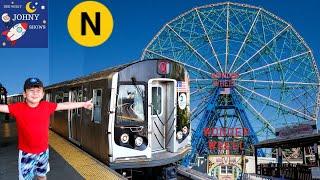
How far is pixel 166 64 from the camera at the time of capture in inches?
447

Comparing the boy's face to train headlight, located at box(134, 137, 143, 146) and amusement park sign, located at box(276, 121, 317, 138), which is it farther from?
amusement park sign, located at box(276, 121, 317, 138)

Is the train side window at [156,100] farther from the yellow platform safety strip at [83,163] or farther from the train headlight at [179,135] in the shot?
the yellow platform safety strip at [83,163]

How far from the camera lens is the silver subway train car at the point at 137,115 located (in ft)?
32.9

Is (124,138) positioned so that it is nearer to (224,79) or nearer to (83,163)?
(83,163)

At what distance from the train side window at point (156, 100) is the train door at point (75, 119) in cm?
208

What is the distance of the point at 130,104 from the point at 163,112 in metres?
1.22

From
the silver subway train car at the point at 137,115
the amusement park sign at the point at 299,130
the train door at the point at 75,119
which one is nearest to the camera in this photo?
the silver subway train car at the point at 137,115

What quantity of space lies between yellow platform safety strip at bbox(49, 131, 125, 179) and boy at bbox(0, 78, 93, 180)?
3316mm

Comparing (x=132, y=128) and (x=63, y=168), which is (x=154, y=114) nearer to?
(x=132, y=128)

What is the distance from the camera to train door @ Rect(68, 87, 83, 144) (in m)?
12.6

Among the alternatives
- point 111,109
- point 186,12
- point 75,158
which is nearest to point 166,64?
point 111,109

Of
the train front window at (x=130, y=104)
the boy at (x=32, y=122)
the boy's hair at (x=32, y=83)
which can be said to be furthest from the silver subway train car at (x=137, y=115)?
the boy's hair at (x=32, y=83)

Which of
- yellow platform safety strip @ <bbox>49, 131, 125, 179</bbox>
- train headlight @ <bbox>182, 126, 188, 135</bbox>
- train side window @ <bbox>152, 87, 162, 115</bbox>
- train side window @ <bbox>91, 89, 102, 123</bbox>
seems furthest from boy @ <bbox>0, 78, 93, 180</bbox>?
train headlight @ <bbox>182, 126, 188, 135</bbox>

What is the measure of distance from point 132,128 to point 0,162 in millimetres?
3153
